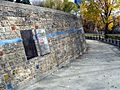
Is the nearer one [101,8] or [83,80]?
[83,80]

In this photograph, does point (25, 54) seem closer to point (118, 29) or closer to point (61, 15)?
point (61, 15)

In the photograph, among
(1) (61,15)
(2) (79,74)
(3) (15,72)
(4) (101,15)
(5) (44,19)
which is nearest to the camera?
(3) (15,72)

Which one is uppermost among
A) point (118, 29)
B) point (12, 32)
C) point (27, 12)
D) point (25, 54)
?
point (27, 12)

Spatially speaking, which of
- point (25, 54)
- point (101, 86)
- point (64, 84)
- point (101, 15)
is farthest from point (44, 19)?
point (101, 15)

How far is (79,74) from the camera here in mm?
11828

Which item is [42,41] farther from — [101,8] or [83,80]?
[101,8]

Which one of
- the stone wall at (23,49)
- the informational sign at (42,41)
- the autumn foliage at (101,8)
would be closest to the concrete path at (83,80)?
the stone wall at (23,49)

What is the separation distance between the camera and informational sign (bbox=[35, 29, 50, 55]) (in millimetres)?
11648

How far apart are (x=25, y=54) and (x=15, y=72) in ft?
4.11

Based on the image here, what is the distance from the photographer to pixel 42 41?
1195 centimetres

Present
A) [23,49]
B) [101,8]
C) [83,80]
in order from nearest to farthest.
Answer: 1. [23,49]
2. [83,80]
3. [101,8]

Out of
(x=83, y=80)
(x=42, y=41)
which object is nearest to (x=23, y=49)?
(x=42, y=41)

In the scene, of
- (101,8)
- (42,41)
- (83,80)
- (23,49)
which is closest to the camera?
(23,49)

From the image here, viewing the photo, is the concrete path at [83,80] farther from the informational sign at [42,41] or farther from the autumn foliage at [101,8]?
the autumn foliage at [101,8]
